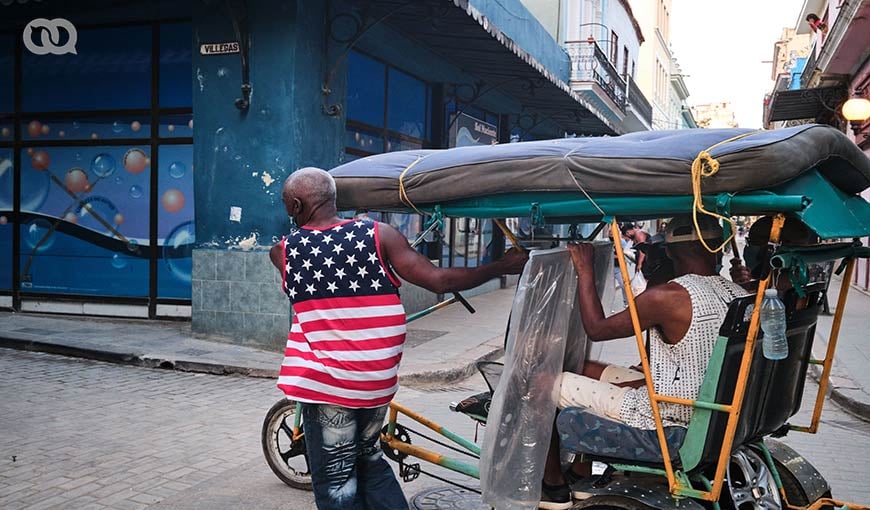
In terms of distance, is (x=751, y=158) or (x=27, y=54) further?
(x=27, y=54)

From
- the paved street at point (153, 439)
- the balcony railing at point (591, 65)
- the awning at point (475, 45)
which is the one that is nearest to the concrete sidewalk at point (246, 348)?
the paved street at point (153, 439)

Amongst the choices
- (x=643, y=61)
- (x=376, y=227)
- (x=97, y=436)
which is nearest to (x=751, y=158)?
(x=376, y=227)

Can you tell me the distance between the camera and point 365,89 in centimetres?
1138

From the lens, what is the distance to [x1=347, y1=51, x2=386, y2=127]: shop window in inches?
427

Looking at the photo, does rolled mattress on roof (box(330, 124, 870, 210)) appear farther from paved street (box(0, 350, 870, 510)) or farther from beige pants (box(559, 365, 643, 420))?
paved street (box(0, 350, 870, 510))

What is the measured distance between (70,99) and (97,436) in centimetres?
632

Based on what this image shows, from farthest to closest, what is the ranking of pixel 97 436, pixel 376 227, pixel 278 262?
1. pixel 97 436
2. pixel 278 262
3. pixel 376 227

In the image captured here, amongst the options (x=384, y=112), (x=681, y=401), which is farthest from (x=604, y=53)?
(x=681, y=401)

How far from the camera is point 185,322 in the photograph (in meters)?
10.5

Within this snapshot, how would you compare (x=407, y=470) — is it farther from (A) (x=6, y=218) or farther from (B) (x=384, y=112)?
(A) (x=6, y=218)

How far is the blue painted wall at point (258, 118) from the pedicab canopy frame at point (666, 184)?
5439mm

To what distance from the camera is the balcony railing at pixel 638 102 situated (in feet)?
85.3

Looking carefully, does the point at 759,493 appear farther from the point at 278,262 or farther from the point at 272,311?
the point at 272,311

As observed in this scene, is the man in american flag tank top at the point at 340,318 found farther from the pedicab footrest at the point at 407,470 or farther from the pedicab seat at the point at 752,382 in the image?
the pedicab seat at the point at 752,382
